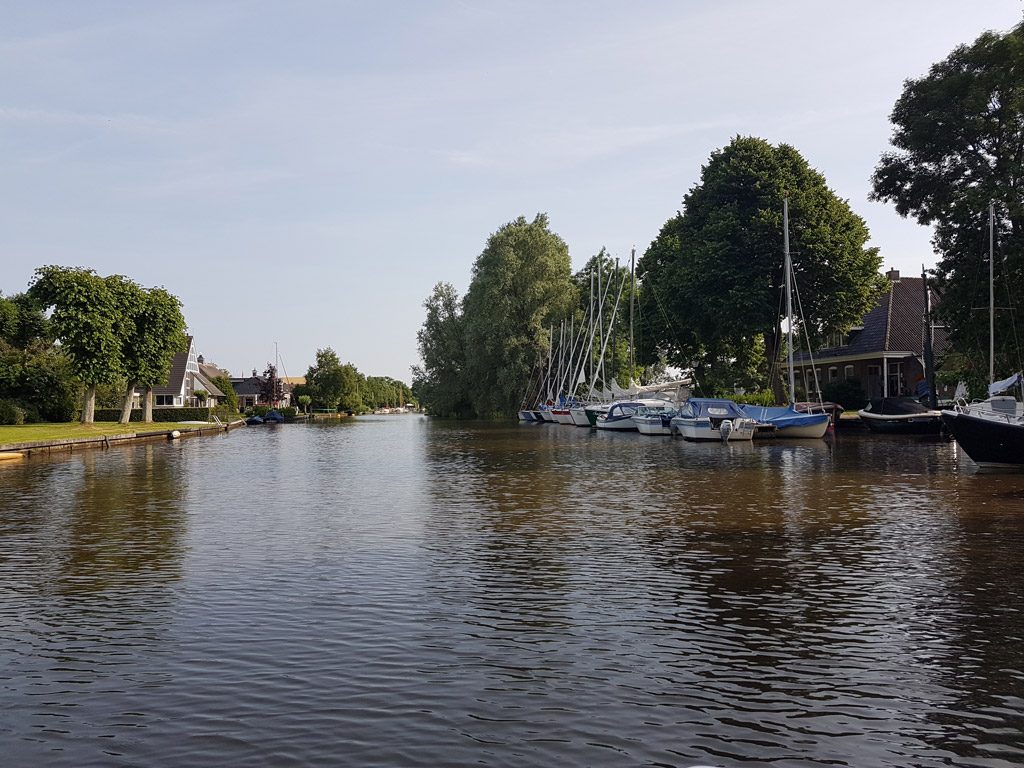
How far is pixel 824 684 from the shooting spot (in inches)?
318

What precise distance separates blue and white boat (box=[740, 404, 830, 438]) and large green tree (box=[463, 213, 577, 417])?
1736 inches

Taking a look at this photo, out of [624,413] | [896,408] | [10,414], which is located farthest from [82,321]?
[896,408]

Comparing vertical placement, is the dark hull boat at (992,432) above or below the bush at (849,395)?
below

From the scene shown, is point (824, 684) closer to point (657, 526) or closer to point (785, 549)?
point (785, 549)

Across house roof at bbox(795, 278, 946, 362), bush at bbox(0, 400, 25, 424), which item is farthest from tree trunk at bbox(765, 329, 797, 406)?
bush at bbox(0, 400, 25, 424)

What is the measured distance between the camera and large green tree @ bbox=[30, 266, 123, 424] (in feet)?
217

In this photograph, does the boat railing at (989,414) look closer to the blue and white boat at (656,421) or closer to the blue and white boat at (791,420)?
the blue and white boat at (791,420)

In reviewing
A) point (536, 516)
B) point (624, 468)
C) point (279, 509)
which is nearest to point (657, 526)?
point (536, 516)

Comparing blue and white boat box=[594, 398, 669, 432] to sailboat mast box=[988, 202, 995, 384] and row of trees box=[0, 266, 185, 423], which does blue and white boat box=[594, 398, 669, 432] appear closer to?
sailboat mast box=[988, 202, 995, 384]

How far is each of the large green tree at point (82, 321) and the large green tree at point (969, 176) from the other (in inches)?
2080

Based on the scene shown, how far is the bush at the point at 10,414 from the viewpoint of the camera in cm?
6819

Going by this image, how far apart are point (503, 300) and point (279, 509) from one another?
69.8 meters

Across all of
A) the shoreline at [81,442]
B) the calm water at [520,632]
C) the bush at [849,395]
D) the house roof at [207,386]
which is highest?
the house roof at [207,386]

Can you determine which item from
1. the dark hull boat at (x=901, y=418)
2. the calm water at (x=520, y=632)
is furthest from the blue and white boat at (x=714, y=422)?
the calm water at (x=520, y=632)
